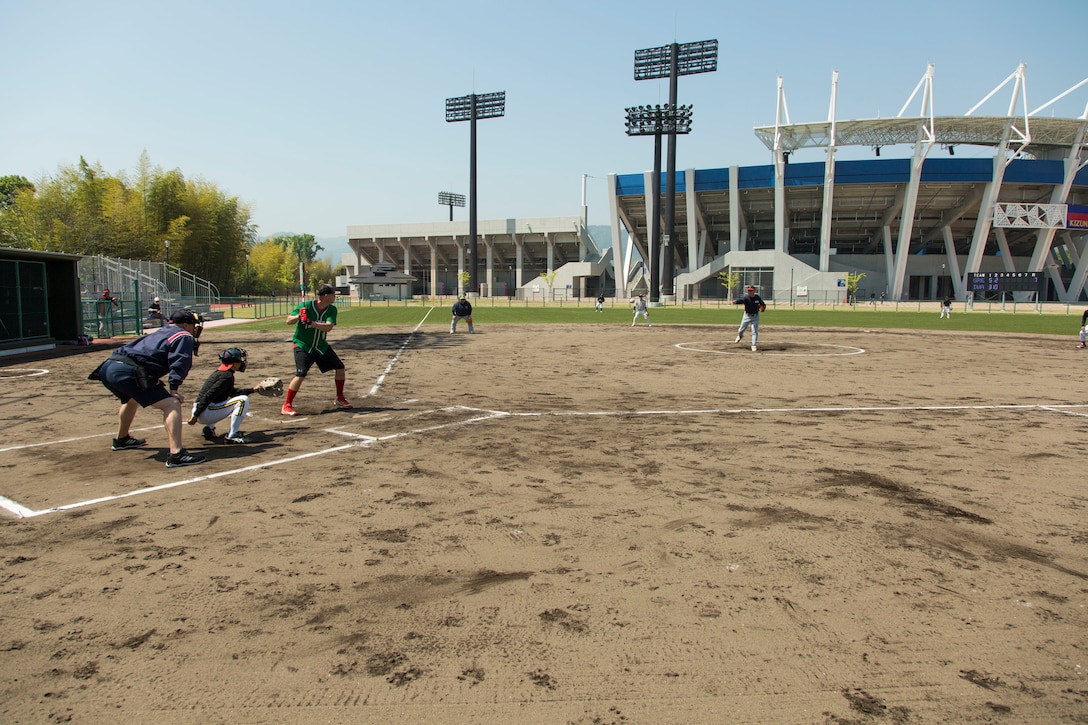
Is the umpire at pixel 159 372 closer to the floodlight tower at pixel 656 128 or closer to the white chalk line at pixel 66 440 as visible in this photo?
the white chalk line at pixel 66 440

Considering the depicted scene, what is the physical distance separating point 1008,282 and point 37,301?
7089cm

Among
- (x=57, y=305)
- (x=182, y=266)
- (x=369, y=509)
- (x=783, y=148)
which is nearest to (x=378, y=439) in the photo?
(x=369, y=509)

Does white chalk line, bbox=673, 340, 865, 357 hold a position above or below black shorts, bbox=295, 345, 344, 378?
below

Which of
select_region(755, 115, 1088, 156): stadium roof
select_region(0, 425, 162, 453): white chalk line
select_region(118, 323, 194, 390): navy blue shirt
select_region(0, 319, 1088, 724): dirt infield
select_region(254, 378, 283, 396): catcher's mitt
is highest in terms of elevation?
select_region(755, 115, 1088, 156): stadium roof

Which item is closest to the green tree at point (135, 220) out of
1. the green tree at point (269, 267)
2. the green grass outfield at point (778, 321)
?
the green grass outfield at point (778, 321)

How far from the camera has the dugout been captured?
1919cm

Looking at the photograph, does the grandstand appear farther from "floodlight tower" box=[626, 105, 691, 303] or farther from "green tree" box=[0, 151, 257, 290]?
"green tree" box=[0, 151, 257, 290]

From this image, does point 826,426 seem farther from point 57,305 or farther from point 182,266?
point 182,266

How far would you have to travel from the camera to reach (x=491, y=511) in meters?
5.50

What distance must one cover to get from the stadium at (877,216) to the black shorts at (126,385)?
204 ft

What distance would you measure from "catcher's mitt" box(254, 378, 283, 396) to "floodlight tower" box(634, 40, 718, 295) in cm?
6065

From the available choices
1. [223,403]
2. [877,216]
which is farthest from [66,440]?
[877,216]

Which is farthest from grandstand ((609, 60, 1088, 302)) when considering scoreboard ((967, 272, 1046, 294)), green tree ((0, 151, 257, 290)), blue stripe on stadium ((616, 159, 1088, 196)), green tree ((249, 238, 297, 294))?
green tree ((249, 238, 297, 294))

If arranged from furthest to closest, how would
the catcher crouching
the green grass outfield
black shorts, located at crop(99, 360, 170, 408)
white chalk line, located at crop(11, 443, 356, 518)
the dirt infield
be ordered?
1. the green grass outfield
2. the catcher crouching
3. black shorts, located at crop(99, 360, 170, 408)
4. white chalk line, located at crop(11, 443, 356, 518)
5. the dirt infield
